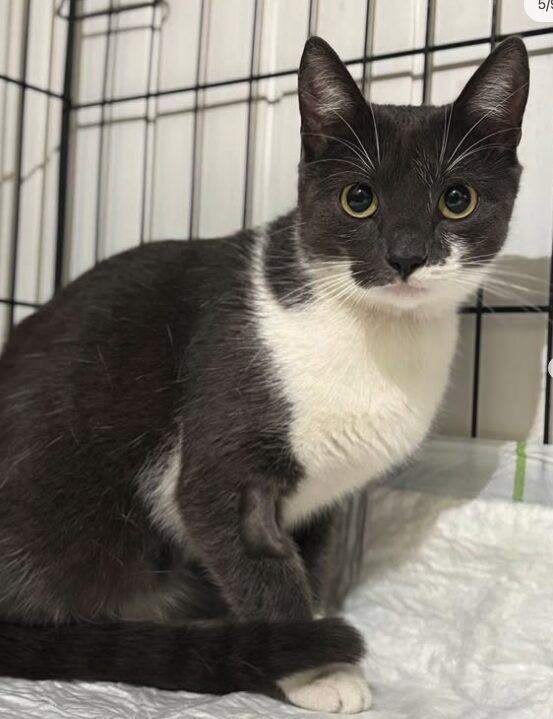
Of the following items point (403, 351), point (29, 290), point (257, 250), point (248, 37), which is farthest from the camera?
point (29, 290)

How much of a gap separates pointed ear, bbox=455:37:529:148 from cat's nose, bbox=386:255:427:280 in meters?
0.23

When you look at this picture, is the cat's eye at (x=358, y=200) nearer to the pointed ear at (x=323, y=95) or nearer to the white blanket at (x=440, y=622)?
the pointed ear at (x=323, y=95)

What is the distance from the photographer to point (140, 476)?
1.19 meters

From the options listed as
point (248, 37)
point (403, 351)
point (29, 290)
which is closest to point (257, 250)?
point (403, 351)

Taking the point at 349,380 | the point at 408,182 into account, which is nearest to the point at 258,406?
the point at 349,380

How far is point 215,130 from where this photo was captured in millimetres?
1689

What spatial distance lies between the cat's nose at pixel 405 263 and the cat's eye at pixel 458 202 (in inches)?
3.7

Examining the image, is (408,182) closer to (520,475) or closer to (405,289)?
(405,289)

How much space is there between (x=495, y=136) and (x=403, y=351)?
316mm

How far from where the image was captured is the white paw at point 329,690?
1028mm

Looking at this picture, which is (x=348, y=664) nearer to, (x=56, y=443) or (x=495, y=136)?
(x=56, y=443)

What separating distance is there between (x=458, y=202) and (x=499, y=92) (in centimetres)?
16

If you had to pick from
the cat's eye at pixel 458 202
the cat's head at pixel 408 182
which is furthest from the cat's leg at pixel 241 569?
the cat's eye at pixel 458 202

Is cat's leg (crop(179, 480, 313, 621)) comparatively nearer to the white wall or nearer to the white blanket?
the white blanket
